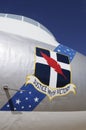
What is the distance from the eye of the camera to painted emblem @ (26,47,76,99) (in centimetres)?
807

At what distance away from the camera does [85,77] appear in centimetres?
945

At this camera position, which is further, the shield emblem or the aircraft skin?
the shield emblem

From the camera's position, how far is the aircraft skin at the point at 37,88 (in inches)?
300

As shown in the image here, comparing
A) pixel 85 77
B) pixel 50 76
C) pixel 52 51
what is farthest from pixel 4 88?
pixel 85 77

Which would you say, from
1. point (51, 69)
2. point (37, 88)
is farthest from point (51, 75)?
point (37, 88)

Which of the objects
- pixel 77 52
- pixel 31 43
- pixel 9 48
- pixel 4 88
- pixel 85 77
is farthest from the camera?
pixel 77 52

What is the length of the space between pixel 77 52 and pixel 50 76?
2.20 metres

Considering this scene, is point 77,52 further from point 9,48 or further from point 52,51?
point 9,48

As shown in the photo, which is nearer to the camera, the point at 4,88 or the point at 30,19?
the point at 4,88

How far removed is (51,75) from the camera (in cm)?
841

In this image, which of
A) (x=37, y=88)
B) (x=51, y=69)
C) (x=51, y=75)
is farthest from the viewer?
(x=51, y=69)

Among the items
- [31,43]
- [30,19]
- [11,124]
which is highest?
[30,19]

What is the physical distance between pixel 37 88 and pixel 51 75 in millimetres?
693

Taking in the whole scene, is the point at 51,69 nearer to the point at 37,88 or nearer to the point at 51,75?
the point at 51,75
